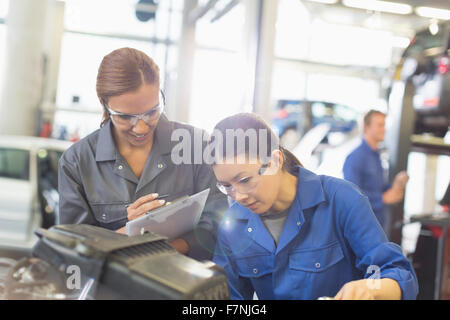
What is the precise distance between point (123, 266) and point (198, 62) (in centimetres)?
96

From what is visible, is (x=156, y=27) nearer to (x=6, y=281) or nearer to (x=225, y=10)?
(x=225, y=10)

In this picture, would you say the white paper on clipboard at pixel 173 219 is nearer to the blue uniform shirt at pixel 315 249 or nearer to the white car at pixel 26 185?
the blue uniform shirt at pixel 315 249

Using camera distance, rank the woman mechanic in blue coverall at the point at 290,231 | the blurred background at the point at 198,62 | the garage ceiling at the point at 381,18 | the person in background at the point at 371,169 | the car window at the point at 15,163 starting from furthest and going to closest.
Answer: the car window at the point at 15,163, the person in background at the point at 371,169, the garage ceiling at the point at 381,18, the blurred background at the point at 198,62, the woman mechanic in blue coverall at the point at 290,231

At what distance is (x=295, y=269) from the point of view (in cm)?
93

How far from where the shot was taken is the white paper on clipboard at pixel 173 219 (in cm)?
81

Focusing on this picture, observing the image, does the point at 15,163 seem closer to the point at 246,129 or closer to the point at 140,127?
the point at 140,127

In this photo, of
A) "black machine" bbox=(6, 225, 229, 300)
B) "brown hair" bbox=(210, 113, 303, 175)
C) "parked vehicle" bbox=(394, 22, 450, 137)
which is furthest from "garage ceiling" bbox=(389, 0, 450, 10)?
"parked vehicle" bbox=(394, 22, 450, 137)

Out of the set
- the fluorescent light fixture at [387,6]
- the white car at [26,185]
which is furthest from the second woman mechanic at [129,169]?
the fluorescent light fixture at [387,6]

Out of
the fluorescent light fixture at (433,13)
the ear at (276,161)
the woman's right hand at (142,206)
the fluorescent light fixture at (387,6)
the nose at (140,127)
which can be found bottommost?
the woman's right hand at (142,206)

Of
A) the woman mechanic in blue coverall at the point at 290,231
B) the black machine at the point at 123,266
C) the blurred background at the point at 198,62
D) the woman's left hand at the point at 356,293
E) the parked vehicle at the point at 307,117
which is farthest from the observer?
the parked vehicle at the point at 307,117

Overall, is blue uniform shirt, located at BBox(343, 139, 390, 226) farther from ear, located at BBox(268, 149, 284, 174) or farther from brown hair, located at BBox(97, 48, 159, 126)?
brown hair, located at BBox(97, 48, 159, 126)

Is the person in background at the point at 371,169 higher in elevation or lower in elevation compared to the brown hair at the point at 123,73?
lower

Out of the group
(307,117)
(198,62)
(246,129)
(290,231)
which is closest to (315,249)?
(290,231)

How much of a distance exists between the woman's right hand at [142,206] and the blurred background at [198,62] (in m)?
0.22
